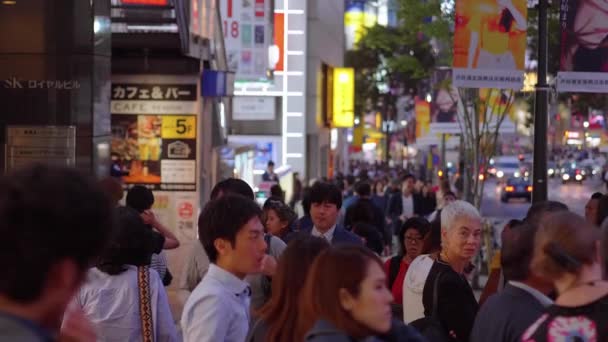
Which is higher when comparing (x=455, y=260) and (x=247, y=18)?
(x=247, y=18)

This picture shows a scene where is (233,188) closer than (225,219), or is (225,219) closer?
(225,219)

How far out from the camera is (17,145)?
15289 mm

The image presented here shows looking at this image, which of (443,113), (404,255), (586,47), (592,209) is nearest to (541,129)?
(586,47)

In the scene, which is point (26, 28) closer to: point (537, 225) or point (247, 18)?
point (537, 225)

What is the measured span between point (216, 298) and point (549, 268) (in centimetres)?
151

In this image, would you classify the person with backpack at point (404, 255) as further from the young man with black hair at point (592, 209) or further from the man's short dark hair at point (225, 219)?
the man's short dark hair at point (225, 219)

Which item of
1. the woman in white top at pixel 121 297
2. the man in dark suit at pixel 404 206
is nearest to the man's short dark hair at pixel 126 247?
the woman in white top at pixel 121 297

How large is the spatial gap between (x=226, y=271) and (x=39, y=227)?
308cm

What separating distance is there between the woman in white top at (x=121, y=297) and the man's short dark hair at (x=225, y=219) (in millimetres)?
824

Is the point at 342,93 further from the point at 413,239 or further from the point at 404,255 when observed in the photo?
the point at 404,255

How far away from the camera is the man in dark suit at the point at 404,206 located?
22672mm

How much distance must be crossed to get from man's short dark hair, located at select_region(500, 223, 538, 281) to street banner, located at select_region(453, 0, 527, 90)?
10.5 m

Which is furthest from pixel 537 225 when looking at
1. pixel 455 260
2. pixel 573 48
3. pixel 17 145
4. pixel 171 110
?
pixel 171 110

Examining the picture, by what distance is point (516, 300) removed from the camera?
542 centimetres
